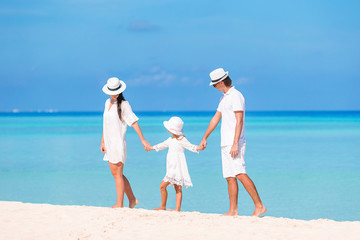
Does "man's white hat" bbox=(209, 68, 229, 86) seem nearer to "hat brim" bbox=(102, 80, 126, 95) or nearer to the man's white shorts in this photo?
the man's white shorts

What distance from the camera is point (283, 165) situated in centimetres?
1530

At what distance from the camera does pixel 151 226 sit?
5.24 meters

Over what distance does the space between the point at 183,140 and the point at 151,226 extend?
140cm

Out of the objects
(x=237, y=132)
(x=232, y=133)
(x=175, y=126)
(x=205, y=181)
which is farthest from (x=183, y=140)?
(x=205, y=181)

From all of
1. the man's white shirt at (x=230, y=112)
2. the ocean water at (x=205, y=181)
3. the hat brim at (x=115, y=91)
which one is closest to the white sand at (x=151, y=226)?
the man's white shirt at (x=230, y=112)

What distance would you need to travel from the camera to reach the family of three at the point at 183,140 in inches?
229

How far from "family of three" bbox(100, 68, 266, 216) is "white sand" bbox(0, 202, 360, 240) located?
43 centimetres

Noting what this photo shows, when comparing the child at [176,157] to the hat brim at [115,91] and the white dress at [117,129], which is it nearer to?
the white dress at [117,129]

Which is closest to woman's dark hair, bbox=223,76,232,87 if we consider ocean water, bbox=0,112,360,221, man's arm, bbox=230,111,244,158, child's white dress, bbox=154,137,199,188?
man's arm, bbox=230,111,244,158

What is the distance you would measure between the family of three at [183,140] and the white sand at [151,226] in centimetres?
43

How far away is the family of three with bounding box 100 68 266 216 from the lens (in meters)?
5.82

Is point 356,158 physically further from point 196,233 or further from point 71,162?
point 196,233

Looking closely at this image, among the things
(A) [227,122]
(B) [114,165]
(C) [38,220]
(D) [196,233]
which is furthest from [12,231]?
(A) [227,122]

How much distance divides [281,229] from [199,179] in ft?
23.1
